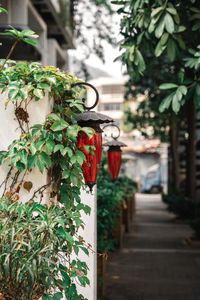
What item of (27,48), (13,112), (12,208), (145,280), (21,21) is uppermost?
(21,21)

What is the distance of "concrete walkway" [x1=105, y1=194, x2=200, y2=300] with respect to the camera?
10219 millimetres

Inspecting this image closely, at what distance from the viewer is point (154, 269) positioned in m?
12.8

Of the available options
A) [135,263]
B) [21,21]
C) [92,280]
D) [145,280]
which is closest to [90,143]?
[92,280]

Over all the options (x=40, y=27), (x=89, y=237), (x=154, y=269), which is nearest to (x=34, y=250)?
(x=89, y=237)

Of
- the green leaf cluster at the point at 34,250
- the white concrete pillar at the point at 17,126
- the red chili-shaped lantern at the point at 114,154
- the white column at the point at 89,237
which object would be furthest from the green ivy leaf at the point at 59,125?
the red chili-shaped lantern at the point at 114,154

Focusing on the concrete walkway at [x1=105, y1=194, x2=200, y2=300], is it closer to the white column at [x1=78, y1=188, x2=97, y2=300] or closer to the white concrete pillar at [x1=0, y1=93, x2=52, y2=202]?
the white column at [x1=78, y1=188, x2=97, y2=300]

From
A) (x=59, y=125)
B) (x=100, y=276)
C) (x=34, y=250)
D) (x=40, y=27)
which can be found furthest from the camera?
(x=40, y=27)

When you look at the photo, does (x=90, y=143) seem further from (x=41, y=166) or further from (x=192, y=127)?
(x=192, y=127)

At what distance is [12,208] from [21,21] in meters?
11.1

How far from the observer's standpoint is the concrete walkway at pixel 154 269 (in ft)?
33.5

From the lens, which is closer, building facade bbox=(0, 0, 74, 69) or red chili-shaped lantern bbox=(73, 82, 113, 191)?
red chili-shaped lantern bbox=(73, 82, 113, 191)

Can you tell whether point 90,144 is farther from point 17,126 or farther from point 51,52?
point 51,52

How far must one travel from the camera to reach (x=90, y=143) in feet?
16.8

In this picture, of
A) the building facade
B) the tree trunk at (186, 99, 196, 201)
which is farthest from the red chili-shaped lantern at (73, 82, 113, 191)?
the tree trunk at (186, 99, 196, 201)
